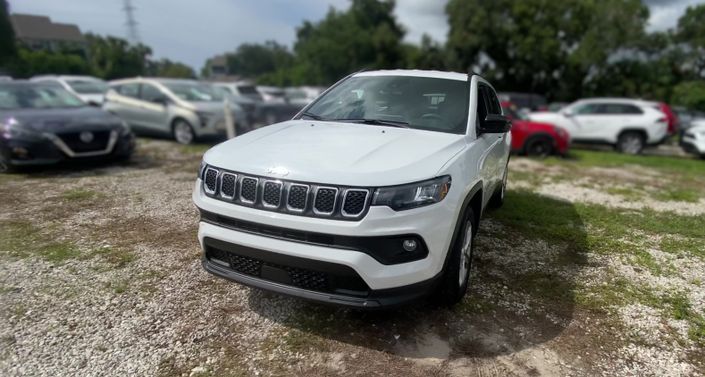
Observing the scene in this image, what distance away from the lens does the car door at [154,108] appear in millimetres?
10055

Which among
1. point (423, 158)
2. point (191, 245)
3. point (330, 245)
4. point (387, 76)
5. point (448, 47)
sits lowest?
point (191, 245)

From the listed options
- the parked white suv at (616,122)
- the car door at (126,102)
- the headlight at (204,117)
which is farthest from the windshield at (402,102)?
the parked white suv at (616,122)

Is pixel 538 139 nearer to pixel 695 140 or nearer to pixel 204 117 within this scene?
pixel 695 140

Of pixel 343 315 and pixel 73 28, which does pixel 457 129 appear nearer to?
pixel 343 315

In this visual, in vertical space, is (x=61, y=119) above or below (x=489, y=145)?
below

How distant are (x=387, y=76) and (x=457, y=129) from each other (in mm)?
1069

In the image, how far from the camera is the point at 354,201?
2389mm

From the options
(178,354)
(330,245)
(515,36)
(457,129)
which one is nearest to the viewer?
(330,245)

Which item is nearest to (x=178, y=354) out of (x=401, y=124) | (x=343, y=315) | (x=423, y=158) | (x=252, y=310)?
(x=252, y=310)

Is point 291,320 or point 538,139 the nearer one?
point 291,320

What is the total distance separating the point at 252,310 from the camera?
3.08 meters

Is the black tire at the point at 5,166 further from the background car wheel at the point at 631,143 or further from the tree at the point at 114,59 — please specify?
the tree at the point at 114,59

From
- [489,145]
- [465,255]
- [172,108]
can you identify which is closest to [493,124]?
[489,145]

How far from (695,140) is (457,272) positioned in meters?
12.4
